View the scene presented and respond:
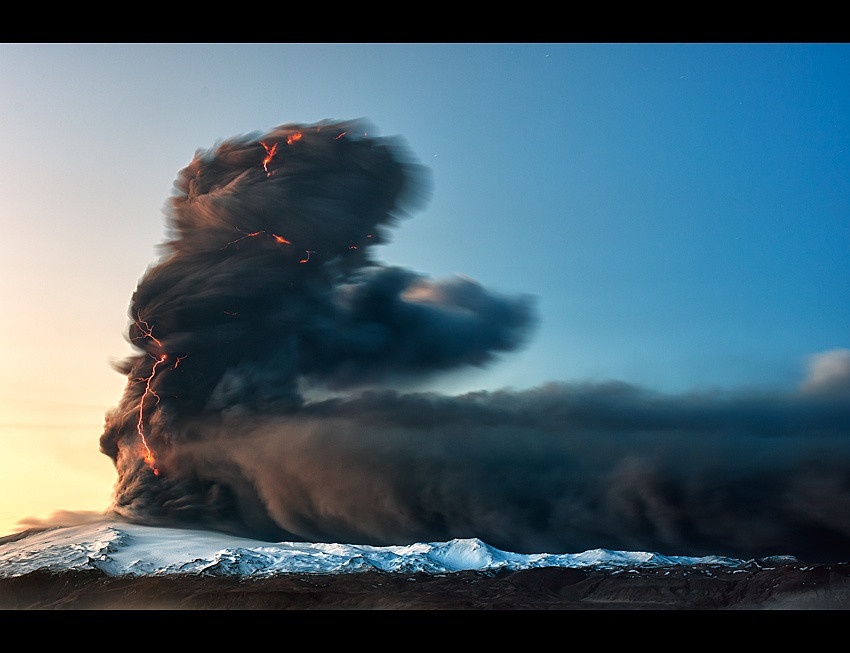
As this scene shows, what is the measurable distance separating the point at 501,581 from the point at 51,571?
6176 cm

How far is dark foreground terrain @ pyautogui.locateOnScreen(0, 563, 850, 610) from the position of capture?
86.6 meters

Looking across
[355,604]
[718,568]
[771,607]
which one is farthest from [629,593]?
[355,604]

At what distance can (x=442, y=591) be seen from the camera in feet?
337

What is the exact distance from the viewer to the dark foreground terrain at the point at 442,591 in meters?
86.6

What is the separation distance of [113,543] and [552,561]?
248ft

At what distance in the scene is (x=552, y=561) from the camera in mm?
133500

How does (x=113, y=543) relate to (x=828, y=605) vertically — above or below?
above

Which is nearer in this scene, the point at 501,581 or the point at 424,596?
the point at 424,596

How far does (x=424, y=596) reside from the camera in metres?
96.8

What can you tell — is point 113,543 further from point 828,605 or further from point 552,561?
point 828,605
